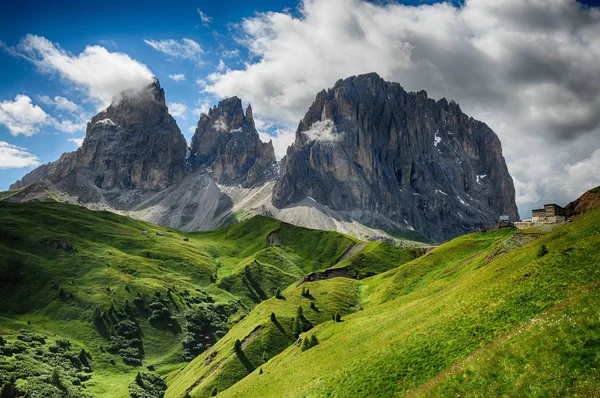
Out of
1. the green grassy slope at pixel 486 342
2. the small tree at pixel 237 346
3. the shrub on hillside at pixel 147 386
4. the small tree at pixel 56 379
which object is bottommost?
the shrub on hillside at pixel 147 386

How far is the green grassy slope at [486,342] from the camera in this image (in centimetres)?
2586

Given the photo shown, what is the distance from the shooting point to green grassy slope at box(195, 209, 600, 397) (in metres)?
25.9

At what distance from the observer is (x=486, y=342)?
3506 centimetres

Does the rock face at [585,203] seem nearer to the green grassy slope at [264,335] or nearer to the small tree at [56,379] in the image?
the green grassy slope at [264,335]

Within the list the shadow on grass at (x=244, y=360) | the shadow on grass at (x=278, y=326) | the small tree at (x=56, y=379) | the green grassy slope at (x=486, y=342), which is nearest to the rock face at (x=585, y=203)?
the green grassy slope at (x=486, y=342)

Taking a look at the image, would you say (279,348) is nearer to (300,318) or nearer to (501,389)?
(300,318)

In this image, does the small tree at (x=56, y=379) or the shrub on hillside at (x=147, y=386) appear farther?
the shrub on hillside at (x=147, y=386)

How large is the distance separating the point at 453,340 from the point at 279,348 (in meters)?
62.6

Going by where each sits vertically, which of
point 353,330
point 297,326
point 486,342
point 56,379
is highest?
point 486,342

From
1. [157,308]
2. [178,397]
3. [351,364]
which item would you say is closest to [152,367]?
[157,308]

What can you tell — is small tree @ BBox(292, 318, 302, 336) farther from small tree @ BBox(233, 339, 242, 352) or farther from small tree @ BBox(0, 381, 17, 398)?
small tree @ BBox(0, 381, 17, 398)

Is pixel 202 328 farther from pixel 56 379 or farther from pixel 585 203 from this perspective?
pixel 585 203

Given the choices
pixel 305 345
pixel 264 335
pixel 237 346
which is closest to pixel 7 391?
pixel 237 346

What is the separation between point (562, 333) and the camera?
88.3ft
